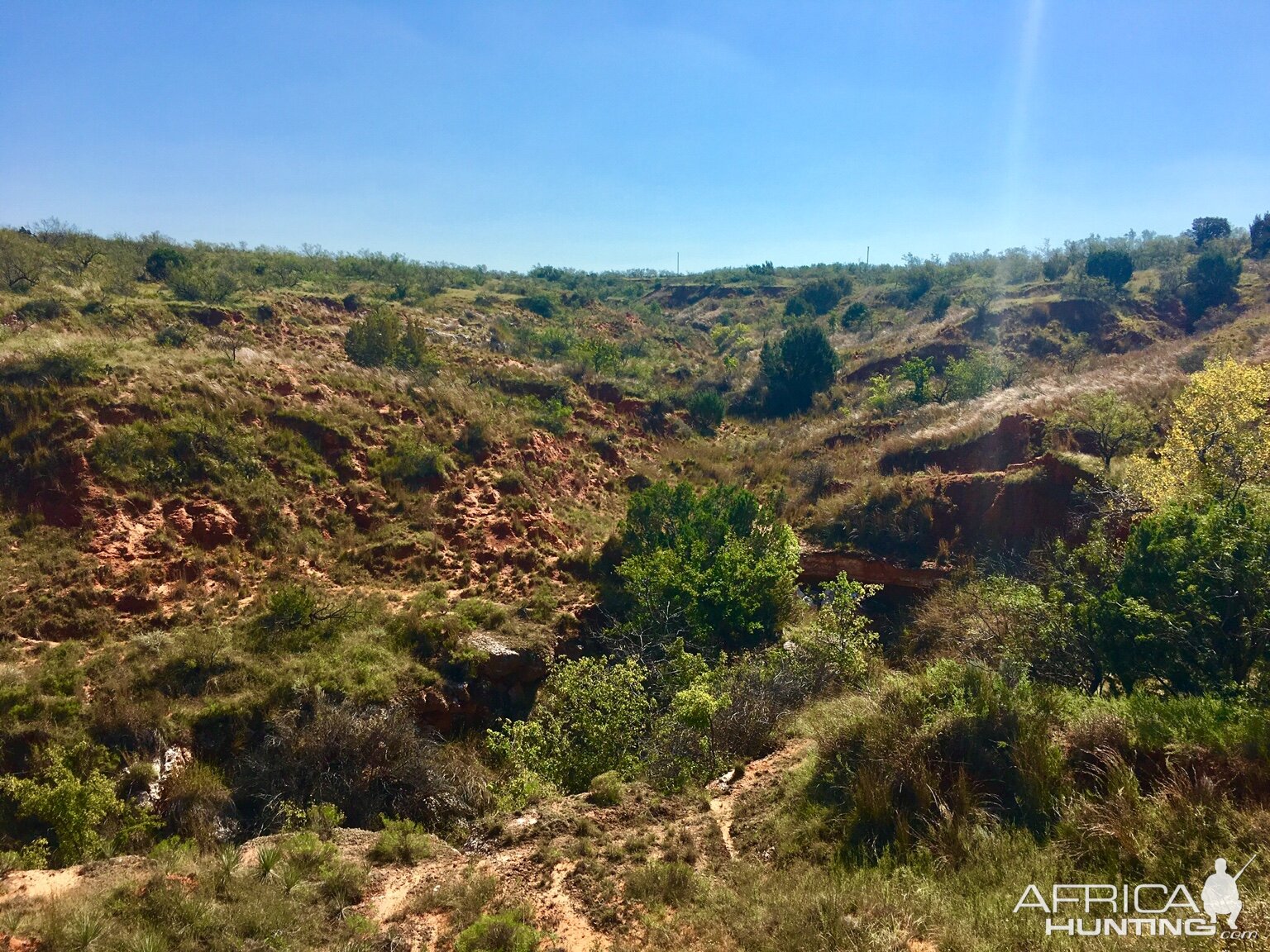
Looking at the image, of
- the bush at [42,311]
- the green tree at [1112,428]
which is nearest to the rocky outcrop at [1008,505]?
the green tree at [1112,428]

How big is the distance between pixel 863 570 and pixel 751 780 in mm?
10960

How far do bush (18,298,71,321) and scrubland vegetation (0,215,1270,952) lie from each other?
104mm

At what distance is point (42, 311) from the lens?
70.5 feet

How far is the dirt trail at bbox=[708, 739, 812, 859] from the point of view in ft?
23.8

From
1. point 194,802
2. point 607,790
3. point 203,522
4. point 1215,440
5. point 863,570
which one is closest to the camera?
point 607,790

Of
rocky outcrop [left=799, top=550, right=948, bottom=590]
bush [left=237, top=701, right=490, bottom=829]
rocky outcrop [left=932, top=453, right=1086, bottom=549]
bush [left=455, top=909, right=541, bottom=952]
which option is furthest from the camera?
rocky outcrop [left=799, top=550, right=948, bottom=590]

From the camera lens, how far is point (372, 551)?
1524cm

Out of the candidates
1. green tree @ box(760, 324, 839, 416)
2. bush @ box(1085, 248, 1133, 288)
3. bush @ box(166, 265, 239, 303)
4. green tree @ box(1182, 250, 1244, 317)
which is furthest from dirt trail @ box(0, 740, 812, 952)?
bush @ box(1085, 248, 1133, 288)

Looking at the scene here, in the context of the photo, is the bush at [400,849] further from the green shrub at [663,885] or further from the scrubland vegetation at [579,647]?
the green shrub at [663,885]

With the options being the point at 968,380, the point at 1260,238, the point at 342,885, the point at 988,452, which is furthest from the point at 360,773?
the point at 1260,238

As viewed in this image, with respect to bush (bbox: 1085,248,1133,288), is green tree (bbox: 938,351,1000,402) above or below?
below

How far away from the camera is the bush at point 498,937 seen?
511 centimetres

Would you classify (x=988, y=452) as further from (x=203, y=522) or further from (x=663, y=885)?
(x=203, y=522)

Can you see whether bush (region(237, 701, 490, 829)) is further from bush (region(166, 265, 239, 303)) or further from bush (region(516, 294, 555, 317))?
bush (region(516, 294, 555, 317))
